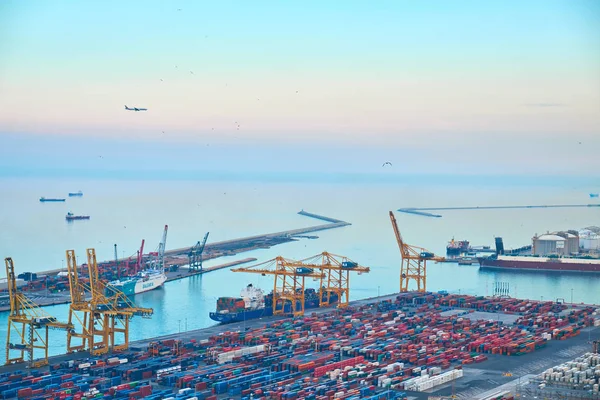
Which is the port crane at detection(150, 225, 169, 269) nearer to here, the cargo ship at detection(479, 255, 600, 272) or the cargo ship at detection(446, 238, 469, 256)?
the cargo ship at detection(479, 255, 600, 272)

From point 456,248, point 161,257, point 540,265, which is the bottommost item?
point 540,265

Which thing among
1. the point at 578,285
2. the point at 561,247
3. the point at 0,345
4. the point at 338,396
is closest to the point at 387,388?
the point at 338,396

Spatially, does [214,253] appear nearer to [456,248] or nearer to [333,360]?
[456,248]

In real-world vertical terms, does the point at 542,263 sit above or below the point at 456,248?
below

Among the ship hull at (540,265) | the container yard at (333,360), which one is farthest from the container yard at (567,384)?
the ship hull at (540,265)

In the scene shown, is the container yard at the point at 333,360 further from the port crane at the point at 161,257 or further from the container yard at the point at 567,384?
the port crane at the point at 161,257

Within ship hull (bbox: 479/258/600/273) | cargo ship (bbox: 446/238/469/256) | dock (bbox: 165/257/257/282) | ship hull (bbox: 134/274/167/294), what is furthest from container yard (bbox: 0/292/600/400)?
cargo ship (bbox: 446/238/469/256)

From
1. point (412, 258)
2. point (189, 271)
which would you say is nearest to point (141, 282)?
point (189, 271)
